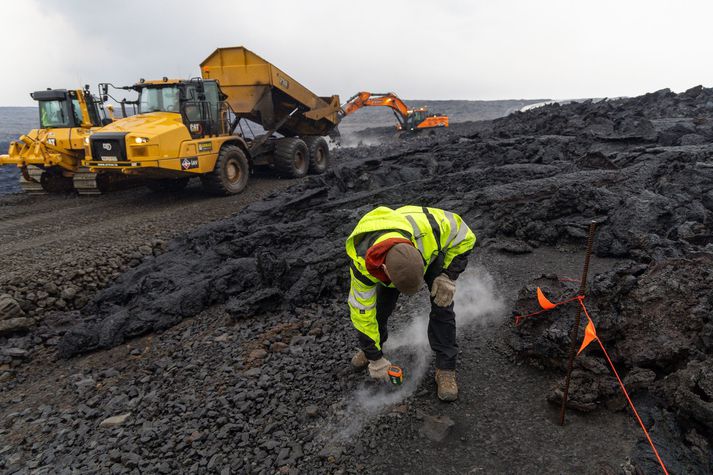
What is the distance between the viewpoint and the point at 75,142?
31.5 ft

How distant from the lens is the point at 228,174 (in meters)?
9.46

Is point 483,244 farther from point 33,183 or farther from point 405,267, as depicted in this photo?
point 33,183

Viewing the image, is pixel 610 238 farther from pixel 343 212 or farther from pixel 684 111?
pixel 684 111

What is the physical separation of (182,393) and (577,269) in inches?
144

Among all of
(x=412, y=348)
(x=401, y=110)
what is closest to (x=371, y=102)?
(x=401, y=110)

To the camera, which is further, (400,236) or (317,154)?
(317,154)

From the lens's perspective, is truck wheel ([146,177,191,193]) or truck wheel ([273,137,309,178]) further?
truck wheel ([273,137,309,178])

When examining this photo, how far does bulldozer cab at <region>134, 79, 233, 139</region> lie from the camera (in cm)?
855

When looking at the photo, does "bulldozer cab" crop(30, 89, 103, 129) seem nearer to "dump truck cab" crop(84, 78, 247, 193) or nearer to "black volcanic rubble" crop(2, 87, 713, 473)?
"dump truck cab" crop(84, 78, 247, 193)

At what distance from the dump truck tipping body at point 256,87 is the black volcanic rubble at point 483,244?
344 cm

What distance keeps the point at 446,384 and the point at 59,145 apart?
10553 millimetres

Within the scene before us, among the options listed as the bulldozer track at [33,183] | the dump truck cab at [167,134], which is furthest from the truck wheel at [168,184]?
the bulldozer track at [33,183]

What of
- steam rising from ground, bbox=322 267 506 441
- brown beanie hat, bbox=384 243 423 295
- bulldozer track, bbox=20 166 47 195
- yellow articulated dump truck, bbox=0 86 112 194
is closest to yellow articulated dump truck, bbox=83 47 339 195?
yellow articulated dump truck, bbox=0 86 112 194

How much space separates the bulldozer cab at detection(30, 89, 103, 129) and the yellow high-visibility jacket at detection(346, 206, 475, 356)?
33.6 ft
